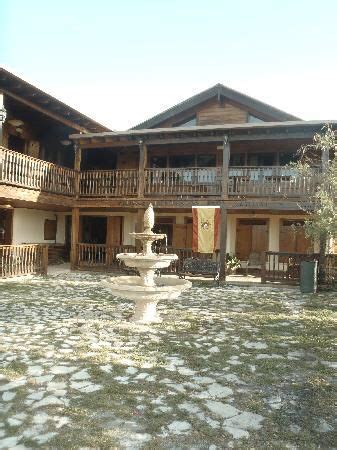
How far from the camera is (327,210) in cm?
1002

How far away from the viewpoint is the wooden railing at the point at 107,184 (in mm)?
16047

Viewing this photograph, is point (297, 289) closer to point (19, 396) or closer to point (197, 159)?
point (197, 159)

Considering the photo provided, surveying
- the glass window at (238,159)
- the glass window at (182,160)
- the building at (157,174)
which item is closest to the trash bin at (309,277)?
the building at (157,174)

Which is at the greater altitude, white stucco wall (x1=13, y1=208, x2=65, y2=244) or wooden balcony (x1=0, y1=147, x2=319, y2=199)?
wooden balcony (x1=0, y1=147, x2=319, y2=199)

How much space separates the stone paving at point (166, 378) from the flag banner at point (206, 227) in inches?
222

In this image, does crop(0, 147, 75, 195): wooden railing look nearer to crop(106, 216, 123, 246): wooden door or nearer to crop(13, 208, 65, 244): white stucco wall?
crop(13, 208, 65, 244): white stucco wall

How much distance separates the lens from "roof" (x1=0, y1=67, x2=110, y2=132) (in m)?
12.4

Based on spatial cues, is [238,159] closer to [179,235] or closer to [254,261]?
[179,235]

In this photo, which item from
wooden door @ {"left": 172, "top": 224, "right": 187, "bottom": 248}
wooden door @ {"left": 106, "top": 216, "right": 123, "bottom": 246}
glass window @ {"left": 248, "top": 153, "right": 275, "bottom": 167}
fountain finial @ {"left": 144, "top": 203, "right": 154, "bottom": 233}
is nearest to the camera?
fountain finial @ {"left": 144, "top": 203, "right": 154, "bottom": 233}

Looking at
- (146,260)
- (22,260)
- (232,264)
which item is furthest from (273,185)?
(22,260)

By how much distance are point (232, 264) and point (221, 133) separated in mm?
5753

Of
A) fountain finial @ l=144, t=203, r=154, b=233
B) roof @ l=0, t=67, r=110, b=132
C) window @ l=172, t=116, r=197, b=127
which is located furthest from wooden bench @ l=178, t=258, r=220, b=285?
window @ l=172, t=116, r=197, b=127

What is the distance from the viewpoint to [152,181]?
52.3ft

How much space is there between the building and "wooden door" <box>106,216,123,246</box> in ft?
0.17
